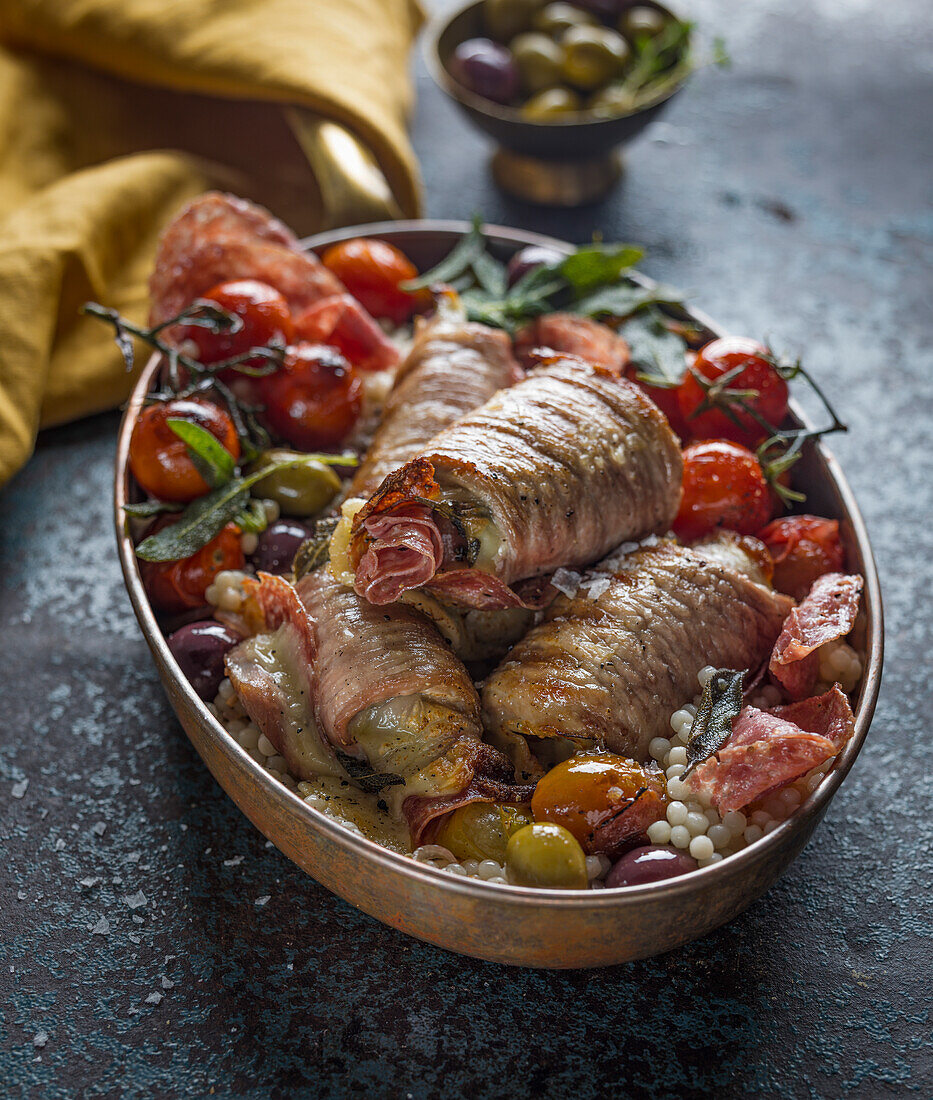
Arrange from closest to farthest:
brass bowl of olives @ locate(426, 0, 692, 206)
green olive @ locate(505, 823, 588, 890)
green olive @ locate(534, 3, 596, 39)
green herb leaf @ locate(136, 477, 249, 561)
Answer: green olive @ locate(505, 823, 588, 890) < green herb leaf @ locate(136, 477, 249, 561) < brass bowl of olives @ locate(426, 0, 692, 206) < green olive @ locate(534, 3, 596, 39)

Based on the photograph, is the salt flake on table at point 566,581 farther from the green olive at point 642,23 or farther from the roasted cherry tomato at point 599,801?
the green olive at point 642,23

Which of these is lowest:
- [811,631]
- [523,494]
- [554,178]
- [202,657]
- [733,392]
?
[202,657]

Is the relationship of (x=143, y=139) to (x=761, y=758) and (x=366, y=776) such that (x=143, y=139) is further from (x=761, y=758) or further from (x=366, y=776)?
(x=761, y=758)

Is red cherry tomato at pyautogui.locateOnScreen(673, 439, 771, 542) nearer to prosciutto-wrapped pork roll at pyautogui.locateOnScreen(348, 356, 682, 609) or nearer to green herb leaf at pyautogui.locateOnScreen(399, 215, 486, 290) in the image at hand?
prosciutto-wrapped pork roll at pyautogui.locateOnScreen(348, 356, 682, 609)

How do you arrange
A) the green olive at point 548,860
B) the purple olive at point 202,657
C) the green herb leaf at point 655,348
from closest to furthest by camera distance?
the green olive at point 548,860 → the purple olive at point 202,657 → the green herb leaf at point 655,348

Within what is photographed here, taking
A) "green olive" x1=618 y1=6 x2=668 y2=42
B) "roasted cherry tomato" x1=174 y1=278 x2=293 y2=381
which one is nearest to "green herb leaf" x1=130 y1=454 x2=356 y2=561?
"roasted cherry tomato" x1=174 y1=278 x2=293 y2=381

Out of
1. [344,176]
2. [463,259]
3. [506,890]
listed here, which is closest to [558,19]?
[344,176]

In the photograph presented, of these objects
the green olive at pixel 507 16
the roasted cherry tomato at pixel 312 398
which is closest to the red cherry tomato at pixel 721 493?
the roasted cherry tomato at pixel 312 398
